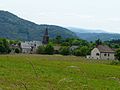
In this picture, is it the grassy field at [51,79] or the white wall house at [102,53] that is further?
the white wall house at [102,53]

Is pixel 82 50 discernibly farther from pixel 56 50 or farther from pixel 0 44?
pixel 0 44

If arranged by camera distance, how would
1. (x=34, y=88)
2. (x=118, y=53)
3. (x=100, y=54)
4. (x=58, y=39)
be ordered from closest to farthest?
1. (x=34, y=88)
2. (x=118, y=53)
3. (x=100, y=54)
4. (x=58, y=39)

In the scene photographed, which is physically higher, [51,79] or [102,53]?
[102,53]

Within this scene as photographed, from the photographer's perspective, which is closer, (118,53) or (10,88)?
(10,88)

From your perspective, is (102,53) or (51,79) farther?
(102,53)

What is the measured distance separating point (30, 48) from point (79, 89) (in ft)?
438

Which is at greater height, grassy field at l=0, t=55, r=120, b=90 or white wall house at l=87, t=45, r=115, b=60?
white wall house at l=87, t=45, r=115, b=60

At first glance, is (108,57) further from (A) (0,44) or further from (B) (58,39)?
(B) (58,39)

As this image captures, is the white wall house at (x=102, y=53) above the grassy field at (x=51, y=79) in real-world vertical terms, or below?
above

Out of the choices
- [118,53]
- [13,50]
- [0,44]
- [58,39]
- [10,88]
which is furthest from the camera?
[58,39]

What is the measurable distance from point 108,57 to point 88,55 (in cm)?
700

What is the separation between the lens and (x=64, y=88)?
56.0 ft

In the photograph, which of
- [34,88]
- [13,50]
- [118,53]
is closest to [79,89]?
[34,88]

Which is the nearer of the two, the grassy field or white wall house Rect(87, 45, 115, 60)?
the grassy field
